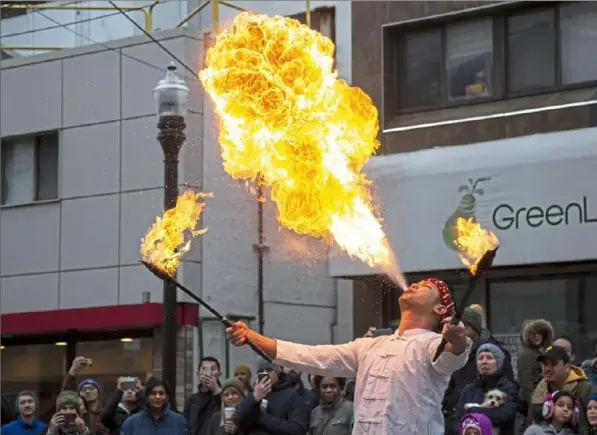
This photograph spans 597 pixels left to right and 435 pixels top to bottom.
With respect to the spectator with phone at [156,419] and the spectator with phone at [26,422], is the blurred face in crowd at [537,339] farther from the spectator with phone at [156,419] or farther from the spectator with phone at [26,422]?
the spectator with phone at [26,422]

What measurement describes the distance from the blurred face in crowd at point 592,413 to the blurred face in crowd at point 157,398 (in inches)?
129

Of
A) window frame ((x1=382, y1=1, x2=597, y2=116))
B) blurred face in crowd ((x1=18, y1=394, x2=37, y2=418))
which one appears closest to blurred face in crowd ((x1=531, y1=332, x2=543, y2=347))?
blurred face in crowd ((x1=18, y1=394, x2=37, y2=418))

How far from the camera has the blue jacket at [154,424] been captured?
10.6m

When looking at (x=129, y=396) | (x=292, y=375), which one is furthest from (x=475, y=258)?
(x=129, y=396)

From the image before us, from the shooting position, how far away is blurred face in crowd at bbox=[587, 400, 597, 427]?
9172 mm

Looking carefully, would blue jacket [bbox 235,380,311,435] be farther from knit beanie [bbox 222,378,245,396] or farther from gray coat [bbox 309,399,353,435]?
knit beanie [bbox 222,378,245,396]

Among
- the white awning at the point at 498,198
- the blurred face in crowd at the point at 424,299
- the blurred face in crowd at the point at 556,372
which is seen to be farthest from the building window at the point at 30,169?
the blurred face in crowd at the point at 424,299

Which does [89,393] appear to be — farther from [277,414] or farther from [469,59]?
[469,59]

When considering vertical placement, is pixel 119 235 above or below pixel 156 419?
above

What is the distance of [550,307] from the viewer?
14.3 meters

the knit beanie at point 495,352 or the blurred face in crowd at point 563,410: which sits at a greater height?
the knit beanie at point 495,352

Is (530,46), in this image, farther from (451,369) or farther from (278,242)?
(451,369)

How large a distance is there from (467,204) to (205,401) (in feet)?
14.5

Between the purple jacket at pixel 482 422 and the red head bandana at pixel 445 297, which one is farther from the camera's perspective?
the purple jacket at pixel 482 422
